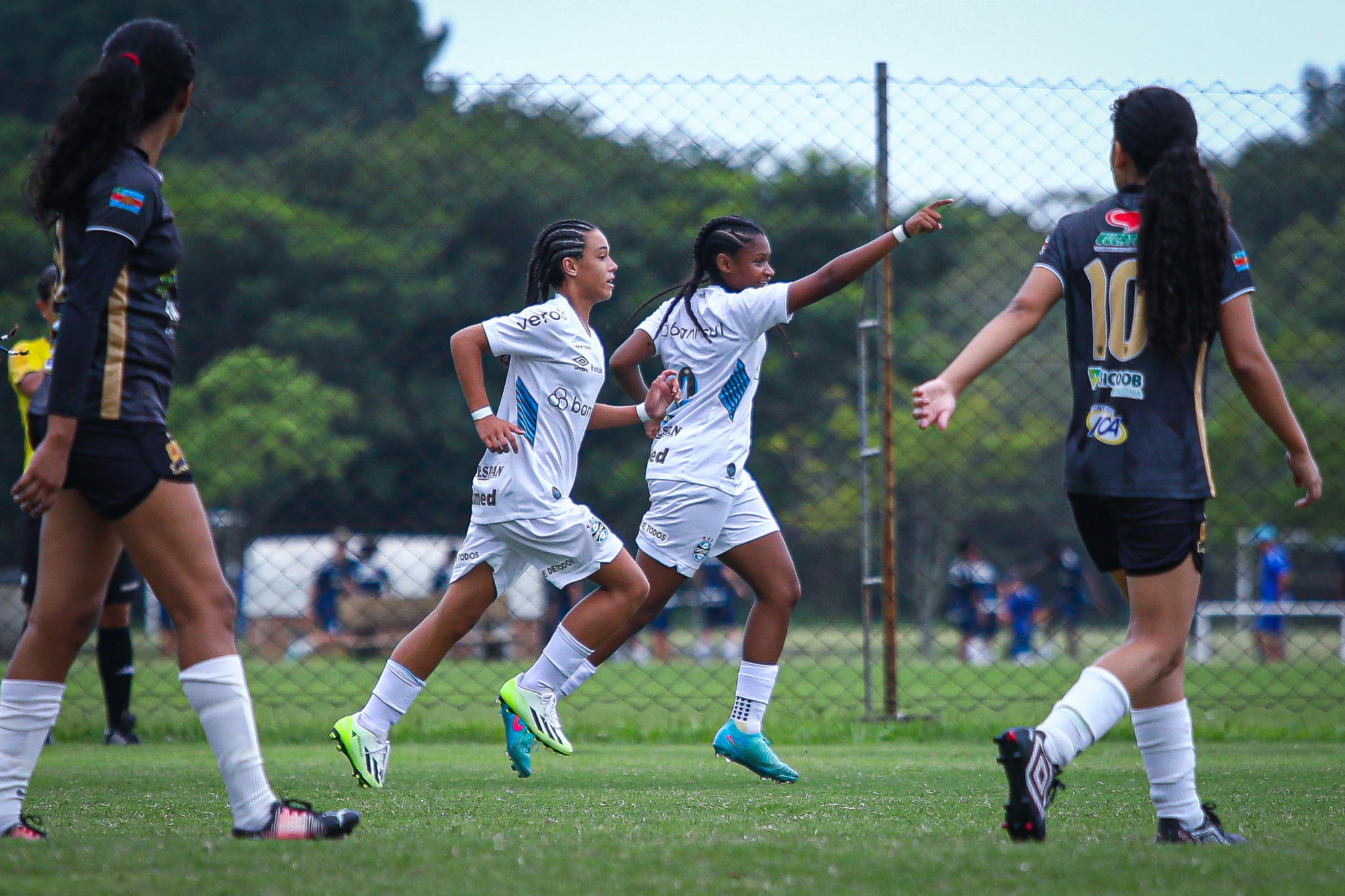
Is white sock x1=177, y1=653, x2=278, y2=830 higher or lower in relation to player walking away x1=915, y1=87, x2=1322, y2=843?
lower

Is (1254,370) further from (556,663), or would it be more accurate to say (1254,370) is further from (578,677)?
(578,677)

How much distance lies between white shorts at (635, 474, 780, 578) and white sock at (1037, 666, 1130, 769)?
1929 mm

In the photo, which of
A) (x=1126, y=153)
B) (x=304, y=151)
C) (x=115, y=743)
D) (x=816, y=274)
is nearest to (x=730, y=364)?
(x=816, y=274)

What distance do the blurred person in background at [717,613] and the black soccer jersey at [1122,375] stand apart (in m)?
15.8

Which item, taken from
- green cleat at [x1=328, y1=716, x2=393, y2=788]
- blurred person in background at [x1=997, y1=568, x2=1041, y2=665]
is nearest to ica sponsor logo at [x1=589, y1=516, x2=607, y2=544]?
green cleat at [x1=328, y1=716, x2=393, y2=788]

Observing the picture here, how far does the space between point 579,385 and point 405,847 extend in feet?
6.56

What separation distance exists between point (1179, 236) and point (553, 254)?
2.30m

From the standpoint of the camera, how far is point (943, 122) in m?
6.59

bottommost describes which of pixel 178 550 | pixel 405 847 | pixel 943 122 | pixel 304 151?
pixel 405 847

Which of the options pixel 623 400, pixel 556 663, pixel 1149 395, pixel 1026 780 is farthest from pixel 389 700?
pixel 623 400

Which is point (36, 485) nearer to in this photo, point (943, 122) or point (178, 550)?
point (178, 550)

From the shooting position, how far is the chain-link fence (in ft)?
24.1

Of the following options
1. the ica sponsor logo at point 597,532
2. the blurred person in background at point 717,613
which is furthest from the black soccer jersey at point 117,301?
the blurred person in background at point 717,613

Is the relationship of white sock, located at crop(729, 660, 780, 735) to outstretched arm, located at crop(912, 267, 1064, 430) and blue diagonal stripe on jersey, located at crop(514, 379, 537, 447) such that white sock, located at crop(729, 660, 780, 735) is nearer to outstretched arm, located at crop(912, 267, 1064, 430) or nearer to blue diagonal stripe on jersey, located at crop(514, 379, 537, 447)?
blue diagonal stripe on jersey, located at crop(514, 379, 537, 447)
